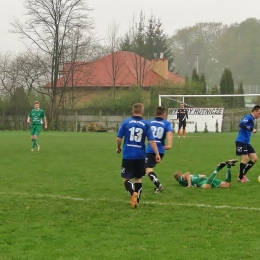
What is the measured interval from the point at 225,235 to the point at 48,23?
46.0 m

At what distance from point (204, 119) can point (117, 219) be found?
31.1 m

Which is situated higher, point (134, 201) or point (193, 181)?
point (193, 181)

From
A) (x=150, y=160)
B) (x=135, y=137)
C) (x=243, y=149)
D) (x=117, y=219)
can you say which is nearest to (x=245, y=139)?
(x=243, y=149)

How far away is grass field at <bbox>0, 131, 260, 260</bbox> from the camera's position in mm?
6469

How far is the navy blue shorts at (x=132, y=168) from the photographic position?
367 inches

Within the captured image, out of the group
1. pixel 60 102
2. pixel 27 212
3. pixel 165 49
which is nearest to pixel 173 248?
pixel 27 212

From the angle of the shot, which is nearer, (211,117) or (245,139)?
(245,139)

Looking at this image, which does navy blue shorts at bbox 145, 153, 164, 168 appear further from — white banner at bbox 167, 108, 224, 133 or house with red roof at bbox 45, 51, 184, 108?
house with red roof at bbox 45, 51, 184, 108

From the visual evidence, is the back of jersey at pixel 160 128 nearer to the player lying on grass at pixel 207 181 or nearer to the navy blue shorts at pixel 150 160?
the navy blue shorts at pixel 150 160

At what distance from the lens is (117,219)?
26.9 ft

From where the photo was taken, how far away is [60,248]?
21.7 ft

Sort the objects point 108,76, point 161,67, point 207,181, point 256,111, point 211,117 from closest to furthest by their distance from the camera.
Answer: point 207,181 < point 256,111 < point 211,117 < point 108,76 < point 161,67

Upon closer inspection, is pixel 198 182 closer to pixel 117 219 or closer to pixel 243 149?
pixel 243 149

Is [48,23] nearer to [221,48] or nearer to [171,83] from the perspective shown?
[171,83]
